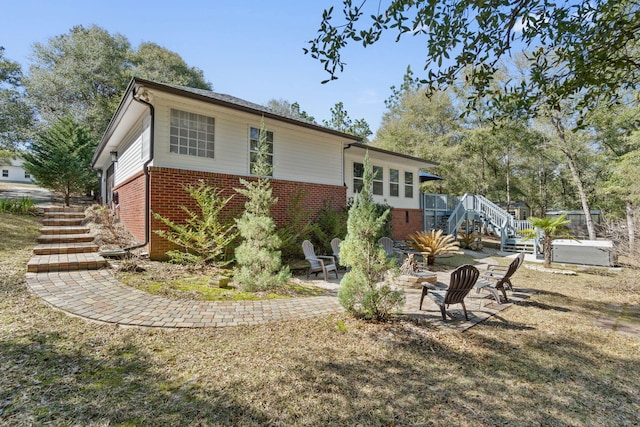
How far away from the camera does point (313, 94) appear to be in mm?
10391

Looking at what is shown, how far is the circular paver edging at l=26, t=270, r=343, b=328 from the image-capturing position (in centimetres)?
402

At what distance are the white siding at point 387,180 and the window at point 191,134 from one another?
21.8ft

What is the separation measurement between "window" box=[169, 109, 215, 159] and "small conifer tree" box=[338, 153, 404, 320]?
5.91m

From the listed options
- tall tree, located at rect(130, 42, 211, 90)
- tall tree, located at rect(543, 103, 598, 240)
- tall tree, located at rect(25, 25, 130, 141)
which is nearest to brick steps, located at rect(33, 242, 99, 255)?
tall tree, located at rect(25, 25, 130, 141)

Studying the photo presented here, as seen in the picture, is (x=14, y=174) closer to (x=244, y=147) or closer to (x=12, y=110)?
(x=12, y=110)

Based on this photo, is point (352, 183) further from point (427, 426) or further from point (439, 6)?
point (427, 426)

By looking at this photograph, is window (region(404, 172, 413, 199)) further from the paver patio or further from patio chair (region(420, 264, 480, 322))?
patio chair (region(420, 264, 480, 322))

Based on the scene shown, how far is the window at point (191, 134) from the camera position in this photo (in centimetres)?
797

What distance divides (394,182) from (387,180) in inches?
25.1

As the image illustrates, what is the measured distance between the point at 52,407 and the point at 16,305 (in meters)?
3.05

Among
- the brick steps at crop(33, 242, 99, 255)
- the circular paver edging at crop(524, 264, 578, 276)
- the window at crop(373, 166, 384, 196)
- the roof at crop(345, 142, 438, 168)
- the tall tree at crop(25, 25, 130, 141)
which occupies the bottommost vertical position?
the circular paver edging at crop(524, 264, 578, 276)

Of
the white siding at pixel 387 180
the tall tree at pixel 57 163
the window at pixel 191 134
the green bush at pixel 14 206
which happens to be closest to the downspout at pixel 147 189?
the window at pixel 191 134

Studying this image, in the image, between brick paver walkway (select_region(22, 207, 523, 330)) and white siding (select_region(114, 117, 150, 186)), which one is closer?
brick paver walkway (select_region(22, 207, 523, 330))

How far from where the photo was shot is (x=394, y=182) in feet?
52.6
